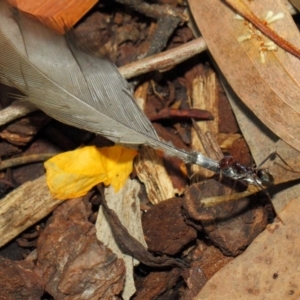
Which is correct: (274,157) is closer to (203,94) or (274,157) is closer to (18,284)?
(203,94)

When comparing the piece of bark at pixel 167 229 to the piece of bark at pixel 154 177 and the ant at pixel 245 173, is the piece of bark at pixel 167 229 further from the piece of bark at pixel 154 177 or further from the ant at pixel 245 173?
the ant at pixel 245 173

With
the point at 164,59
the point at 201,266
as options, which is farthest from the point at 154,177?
the point at 164,59

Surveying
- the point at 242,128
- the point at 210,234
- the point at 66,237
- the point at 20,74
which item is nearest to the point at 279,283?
the point at 210,234

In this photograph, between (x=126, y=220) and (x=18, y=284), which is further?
(x=126, y=220)

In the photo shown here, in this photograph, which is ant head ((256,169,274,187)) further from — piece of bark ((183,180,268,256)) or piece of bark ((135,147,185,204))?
piece of bark ((135,147,185,204))

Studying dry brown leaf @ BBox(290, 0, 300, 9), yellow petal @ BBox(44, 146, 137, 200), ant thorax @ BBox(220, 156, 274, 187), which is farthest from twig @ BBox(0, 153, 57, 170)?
dry brown leaf @ BBox(290, 0, 300, 9)

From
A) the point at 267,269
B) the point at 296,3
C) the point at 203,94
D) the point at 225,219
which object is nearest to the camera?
the point at 267,269
